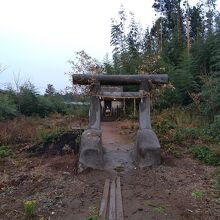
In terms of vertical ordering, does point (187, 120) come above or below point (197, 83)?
below

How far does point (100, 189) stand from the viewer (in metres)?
6.64

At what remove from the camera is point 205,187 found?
673 cm

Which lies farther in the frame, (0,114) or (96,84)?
(0,114)

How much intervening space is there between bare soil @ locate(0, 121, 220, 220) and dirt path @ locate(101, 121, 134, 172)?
0.07 meters

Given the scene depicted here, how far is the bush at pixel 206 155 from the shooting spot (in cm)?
852

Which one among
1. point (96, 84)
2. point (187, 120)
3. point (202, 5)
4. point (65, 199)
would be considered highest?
point (202, 5)

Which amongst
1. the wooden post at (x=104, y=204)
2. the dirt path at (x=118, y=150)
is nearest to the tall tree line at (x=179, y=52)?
the dirt path at (x=118, y=150)

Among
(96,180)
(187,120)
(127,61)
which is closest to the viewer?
(96,180)

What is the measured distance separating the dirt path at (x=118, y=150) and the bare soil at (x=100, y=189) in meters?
0.07

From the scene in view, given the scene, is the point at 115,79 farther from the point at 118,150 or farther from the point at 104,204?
the point at 104,204

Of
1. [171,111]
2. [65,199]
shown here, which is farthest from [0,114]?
[65,199]

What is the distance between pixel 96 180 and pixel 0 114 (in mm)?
11383

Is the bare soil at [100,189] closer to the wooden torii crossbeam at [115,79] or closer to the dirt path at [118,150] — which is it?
the dirt path at [118,150]

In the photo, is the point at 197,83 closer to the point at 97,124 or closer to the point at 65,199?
the point at 97,124
